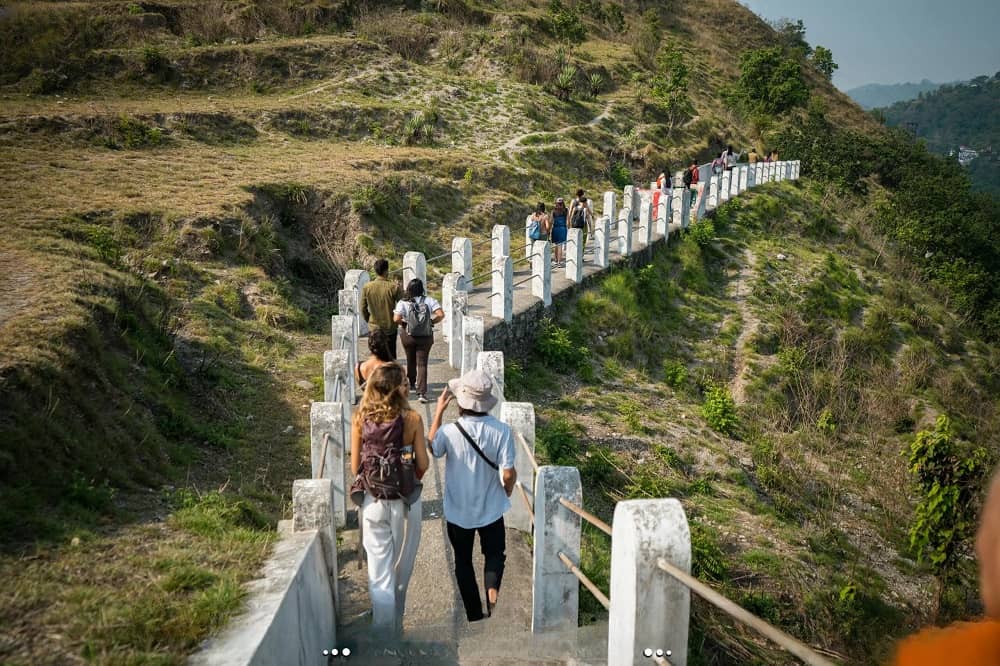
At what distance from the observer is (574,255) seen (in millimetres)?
14953

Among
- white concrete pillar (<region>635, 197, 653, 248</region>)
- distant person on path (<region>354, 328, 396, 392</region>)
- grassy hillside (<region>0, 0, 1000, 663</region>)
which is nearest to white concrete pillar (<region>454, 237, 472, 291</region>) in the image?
grassy hillside (<region>0, 0, 1000, 663</region>)

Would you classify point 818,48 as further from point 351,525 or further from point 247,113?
point 351,525

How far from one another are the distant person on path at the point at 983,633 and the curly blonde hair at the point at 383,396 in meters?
3.10

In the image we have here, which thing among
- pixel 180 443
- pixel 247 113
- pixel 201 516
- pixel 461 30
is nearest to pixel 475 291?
pixel 180 443

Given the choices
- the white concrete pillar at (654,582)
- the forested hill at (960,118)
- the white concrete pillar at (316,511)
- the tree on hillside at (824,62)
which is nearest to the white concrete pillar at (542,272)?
the white concrete pillar at (316,511)

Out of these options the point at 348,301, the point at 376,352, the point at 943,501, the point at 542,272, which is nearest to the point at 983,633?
the point at 376,352

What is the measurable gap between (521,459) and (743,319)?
43.8 ft

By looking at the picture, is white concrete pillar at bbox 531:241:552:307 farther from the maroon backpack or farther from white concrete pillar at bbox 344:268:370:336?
the maroon backpack

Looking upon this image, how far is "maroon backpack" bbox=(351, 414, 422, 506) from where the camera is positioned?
14.2 ft

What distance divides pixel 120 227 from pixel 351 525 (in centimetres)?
805

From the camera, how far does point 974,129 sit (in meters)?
155

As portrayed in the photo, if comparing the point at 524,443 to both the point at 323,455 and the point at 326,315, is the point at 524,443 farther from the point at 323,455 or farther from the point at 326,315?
the point at 326,315

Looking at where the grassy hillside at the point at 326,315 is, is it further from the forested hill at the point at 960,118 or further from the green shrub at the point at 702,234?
the forested hill at the point at 960,118

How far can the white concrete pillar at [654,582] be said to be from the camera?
306cm
